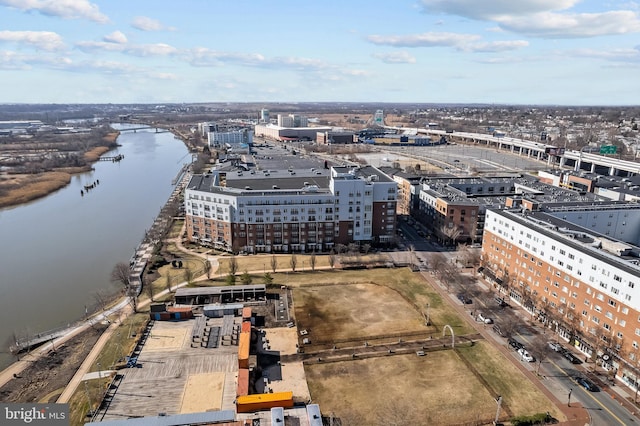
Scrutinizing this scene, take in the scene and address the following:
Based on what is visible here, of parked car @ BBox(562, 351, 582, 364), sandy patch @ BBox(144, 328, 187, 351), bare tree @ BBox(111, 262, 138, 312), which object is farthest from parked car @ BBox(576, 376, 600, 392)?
bare tree @ BBox(111, 262, 138, 312)

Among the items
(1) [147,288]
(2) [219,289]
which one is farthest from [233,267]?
(1) [147,288]

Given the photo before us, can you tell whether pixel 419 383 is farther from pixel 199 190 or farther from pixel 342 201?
pixel 199 190

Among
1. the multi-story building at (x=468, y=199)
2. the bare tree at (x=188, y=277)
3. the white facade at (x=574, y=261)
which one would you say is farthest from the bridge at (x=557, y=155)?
the bare tree at (x=188, y=277)

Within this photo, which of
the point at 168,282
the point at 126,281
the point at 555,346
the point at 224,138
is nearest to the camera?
the point at 555,346

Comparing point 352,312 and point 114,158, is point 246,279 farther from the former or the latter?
point 114,158

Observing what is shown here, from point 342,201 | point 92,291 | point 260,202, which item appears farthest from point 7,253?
point 342,201

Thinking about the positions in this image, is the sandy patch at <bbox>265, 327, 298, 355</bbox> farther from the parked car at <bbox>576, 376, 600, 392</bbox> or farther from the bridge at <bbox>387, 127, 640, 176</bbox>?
the bridge at <bbox>387, 127, 640, 176</bbox>
